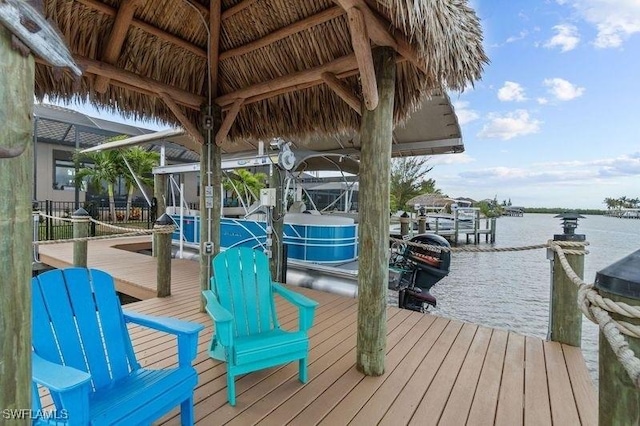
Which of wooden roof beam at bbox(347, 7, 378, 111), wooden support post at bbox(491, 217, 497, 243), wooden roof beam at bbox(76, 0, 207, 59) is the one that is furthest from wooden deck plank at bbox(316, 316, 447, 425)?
wooden support post at bbox(491, 217, 497, 243)

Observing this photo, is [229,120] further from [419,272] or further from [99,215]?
[99,215]

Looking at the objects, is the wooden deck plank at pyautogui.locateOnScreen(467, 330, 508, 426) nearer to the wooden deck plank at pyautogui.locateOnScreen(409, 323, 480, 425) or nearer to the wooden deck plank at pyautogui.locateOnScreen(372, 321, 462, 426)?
the wooden deck plank at pyautogui.locateOnScreen(409, 323, 480, 425)

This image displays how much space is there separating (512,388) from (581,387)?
51 cm

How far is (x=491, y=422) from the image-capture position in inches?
78.4

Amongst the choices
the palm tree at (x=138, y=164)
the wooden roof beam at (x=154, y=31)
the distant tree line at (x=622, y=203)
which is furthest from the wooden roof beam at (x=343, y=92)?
the distant tree line at (x=622, y=203)

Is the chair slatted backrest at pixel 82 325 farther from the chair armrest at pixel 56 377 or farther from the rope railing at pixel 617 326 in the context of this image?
the rope railing at pixel 617 326

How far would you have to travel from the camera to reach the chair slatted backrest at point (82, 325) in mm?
1629

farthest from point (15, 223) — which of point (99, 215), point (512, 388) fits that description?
point (99, 215)

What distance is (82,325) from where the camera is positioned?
176 cm

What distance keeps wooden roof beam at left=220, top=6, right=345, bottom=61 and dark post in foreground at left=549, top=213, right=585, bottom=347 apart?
9.28 ft

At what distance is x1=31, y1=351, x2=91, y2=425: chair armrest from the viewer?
47.1 inches

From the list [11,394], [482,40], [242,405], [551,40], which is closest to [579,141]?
[551,40]

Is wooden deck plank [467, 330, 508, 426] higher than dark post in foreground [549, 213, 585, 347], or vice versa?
dark post in foreground [549, 213, 585, 347]

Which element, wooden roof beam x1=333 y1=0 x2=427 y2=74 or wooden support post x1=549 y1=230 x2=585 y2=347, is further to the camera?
wooden support post x1=549 y1=230 x2=585 y2=347
